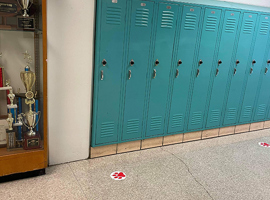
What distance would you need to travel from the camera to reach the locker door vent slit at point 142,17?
9.71ft

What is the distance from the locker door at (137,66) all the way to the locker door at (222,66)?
1.21 metres

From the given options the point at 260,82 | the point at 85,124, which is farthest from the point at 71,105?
the point at 260,82

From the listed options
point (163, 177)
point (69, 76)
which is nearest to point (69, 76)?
point (69, 76)

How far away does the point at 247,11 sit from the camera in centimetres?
374

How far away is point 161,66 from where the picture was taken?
3.29m

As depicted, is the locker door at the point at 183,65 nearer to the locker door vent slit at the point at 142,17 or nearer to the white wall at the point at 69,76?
the locker door vent slit at the point at 142,17

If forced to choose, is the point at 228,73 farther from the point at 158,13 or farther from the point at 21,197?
the point at 21,197

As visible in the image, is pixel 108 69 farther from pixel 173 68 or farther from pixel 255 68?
pixel 255 68

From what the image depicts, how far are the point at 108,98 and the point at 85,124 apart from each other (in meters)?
0.41

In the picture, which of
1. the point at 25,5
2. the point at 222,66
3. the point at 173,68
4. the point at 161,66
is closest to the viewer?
the point at 25,5

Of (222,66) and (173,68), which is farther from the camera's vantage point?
(222,66)

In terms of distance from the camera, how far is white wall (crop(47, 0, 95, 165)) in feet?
8.71

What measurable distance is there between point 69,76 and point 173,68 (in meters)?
1.37

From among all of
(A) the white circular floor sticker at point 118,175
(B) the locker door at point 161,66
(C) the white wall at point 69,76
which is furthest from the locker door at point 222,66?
(C) the white wall at point 69,76
